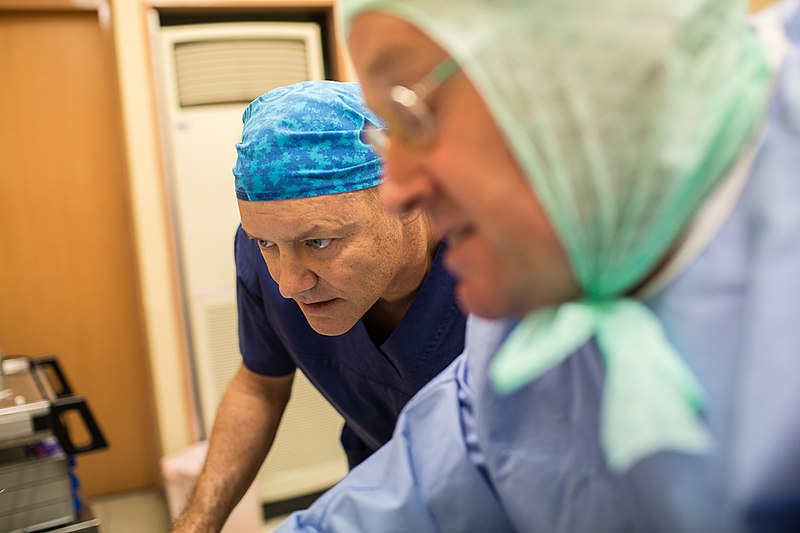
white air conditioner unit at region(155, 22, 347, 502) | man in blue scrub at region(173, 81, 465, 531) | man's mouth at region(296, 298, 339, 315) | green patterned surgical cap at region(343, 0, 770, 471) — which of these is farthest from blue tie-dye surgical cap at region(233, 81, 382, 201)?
white air conditioner unit at region(155, 22, 347, 502)

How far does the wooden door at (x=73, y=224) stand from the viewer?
287 cm

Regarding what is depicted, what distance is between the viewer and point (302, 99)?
1091mm

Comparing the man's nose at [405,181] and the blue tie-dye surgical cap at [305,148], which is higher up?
the blue tie-dye surgical cap at [305,148]

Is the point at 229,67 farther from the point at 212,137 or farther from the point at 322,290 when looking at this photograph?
the point at 322,290

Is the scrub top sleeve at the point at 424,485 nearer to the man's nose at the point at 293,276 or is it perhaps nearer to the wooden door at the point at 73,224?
the man's nose at the point at 293,276

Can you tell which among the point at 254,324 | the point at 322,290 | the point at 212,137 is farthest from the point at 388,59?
the point at 212,137

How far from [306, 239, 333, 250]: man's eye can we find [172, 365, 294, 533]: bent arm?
1.49ft

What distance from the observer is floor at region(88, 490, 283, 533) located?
9.32 ft

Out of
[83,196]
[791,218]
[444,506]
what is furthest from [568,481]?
[83,196]

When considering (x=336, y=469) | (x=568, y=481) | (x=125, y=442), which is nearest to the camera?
(x=568, y=481)

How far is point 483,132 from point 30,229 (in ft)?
9.60

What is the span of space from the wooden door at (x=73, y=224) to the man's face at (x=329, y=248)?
209 centimetres

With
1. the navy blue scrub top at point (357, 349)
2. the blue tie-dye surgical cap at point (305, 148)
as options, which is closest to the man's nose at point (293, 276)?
the blue tie-dye surgical cap at point (305, 148)

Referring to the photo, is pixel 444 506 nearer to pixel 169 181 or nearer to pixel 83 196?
pixel 169 181
